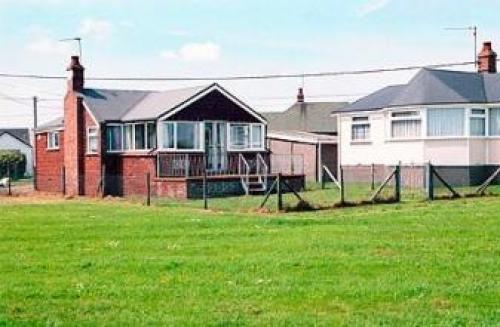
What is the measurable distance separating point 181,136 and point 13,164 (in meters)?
34.9

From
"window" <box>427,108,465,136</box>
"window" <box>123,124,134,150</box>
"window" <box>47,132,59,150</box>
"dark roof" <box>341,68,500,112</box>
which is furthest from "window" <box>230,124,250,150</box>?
"window" <box>47,132,59,150</box>

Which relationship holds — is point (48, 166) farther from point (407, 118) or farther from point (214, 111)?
point (407, 118)

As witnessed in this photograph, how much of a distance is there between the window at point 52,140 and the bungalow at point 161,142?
2412 millimetres

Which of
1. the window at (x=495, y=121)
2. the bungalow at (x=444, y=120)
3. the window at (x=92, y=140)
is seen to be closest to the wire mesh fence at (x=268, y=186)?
the bungalow at (x=444, y=120)

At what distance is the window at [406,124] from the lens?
1566 inches

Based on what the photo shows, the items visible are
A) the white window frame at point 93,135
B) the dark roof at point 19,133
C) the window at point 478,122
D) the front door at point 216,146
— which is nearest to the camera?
the window at point 478,122

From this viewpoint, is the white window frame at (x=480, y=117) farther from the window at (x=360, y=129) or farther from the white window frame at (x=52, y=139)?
the white window frame at (x=52, y=139)

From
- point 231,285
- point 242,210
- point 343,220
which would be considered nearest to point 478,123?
point 242,210

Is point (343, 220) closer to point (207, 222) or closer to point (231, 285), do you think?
point (207, 222)

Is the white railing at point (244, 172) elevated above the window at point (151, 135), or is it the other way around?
the window at point (151, 135)

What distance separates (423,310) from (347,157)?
120 feet

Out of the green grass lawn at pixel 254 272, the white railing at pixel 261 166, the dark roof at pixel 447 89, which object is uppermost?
the dark roof at pixel 447 89

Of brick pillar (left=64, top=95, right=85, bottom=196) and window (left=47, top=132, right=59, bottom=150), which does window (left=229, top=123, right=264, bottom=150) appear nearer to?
brick pillar (left=64, top=95, right=85, bottom=196)

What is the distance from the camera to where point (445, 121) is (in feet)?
129
